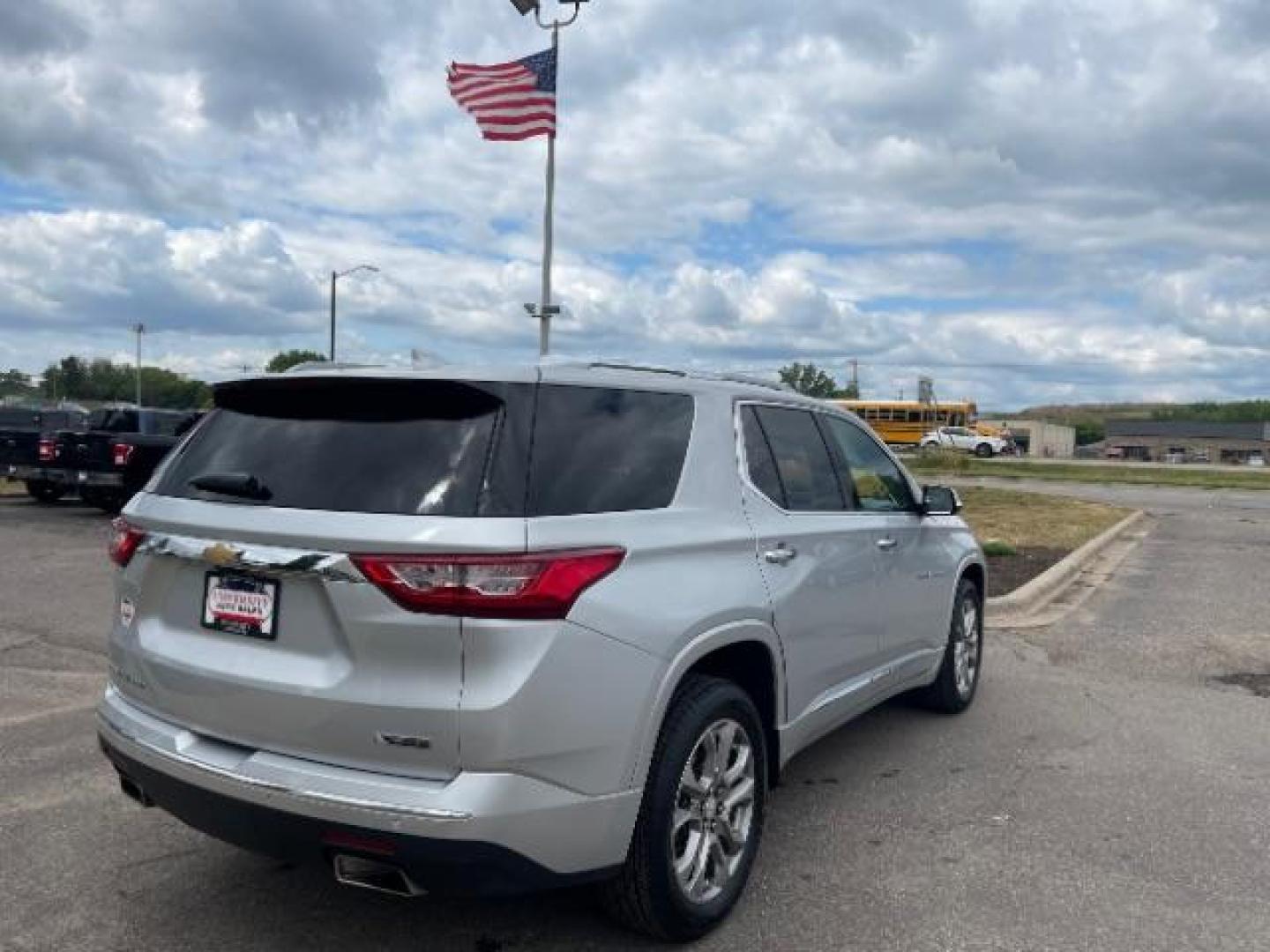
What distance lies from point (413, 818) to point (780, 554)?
Result: 5.42 feet

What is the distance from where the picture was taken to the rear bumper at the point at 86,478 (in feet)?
49.8

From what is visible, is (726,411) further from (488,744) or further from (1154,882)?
(1154,882)

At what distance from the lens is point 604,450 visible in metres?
3.22

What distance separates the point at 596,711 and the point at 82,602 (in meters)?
7.29

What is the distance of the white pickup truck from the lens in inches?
2473

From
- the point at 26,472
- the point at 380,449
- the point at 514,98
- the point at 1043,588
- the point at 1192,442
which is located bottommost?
the point at 1043,588

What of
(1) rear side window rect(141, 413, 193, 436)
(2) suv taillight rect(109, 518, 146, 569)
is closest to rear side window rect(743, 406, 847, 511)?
(2) suv taillight rect(109, 518, 146, 569)

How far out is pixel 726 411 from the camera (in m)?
3.84

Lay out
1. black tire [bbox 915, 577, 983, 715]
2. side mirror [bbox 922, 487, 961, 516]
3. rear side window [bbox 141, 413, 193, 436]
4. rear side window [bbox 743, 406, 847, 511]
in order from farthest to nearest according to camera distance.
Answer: rear side window [bbox 141, 413, 193, 436] → black tire [bbox 915, 577, 983, 715] → side mirror [bbox 922, 487, 961, 516] → rear side window [bbox 743, 406, 847, 511]

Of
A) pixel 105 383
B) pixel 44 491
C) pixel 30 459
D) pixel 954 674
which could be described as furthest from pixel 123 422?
pixel 105 383

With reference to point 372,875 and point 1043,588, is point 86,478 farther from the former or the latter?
point 372,875

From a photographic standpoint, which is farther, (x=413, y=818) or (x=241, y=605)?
(x=241, y=605)

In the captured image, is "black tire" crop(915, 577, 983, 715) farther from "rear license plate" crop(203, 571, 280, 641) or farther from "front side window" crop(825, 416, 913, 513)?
"rear license plate" crop(203, 571, 280, 641)

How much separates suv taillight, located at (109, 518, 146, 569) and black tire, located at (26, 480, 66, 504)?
14902 millimetres
